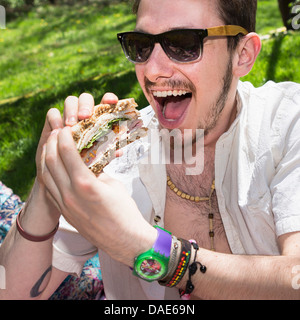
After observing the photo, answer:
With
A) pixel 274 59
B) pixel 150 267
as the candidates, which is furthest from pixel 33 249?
pixel 274 59

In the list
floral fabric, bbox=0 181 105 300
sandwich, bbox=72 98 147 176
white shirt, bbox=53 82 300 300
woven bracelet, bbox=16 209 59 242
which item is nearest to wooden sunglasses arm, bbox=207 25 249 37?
white shirt, bbox=53 82 300 300

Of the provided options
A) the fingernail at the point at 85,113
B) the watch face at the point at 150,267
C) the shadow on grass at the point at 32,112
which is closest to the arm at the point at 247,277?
the watch face at the point at 150,267

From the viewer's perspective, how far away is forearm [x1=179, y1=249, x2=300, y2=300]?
177 cm

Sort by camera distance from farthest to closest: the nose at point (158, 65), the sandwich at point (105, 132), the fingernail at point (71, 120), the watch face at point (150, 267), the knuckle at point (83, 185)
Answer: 1. the nose at point (158, 65)
2. the sandwich at point (105, 132)
3. the fingernail at point (71, 120)
4. the watch face at point (150, 267)
5. the knuckle at point (83, 185)

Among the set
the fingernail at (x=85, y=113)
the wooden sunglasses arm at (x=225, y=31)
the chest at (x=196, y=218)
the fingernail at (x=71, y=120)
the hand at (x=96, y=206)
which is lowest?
the chest at (x=196, y=218)

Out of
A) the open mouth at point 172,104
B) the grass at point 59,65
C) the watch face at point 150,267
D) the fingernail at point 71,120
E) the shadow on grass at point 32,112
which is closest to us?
the watch face at point 150,267

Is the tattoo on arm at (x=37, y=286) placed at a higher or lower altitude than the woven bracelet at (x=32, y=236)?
lower

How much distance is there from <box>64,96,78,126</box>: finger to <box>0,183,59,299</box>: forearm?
1.26 ft

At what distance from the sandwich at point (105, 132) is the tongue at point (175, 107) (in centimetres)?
18

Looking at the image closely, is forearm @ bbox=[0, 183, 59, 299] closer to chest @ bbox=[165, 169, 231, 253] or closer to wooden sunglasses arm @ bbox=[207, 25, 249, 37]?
chest @ bbox=[165, 169, 231, 253]

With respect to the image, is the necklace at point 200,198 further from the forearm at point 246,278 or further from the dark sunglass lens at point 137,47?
the dark sunglass lens at point 137,47

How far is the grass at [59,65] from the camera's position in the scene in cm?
496
